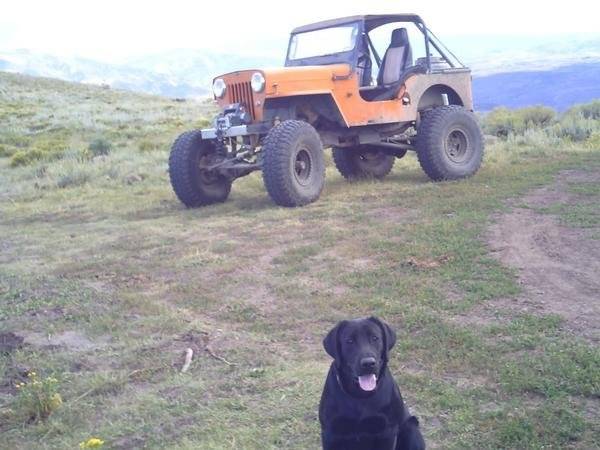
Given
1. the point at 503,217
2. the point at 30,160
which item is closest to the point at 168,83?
the point at 30,160

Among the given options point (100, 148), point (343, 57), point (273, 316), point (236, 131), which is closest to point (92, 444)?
point (273, 316)

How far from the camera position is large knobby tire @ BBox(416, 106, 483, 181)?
10.5 meters

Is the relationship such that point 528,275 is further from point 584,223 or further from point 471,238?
point 584,223

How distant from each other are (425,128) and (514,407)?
23.0ft

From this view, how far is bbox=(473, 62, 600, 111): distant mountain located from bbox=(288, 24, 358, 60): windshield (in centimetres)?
1144

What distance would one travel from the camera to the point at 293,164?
9.27 meters

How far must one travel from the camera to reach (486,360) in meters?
4.49

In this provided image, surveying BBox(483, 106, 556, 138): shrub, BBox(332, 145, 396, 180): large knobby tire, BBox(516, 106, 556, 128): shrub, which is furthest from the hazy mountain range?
BBox(332, 145, 396, 180): large knobby tire

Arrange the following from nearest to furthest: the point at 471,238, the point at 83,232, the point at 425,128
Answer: the point at 471,238, the point at 83,232, the point at 425,128

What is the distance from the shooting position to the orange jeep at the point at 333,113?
9.54 m

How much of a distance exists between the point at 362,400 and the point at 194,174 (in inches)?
280

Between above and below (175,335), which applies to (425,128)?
above

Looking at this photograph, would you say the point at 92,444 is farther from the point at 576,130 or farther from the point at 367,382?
the point at 576,130

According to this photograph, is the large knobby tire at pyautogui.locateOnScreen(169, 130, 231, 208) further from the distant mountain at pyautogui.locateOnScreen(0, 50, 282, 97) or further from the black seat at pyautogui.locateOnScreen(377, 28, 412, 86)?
the distant mountain at pyautogui.locateOnScreen(0, 50, 282, 97)
